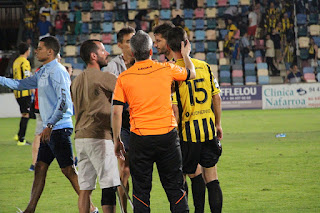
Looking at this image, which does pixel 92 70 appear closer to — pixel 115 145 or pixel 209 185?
pixel 115 145

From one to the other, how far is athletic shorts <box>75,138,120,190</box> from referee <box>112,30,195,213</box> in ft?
1.37

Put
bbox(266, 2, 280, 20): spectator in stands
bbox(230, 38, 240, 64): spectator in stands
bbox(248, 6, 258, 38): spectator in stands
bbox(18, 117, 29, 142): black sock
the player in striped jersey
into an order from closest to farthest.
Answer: the player in striped jersey → bbox(18, 117, 29, 142): black sock → bbox(230, 38, 240, 64): spectator in stands → bbox(248, 6, 258, 38): spectator in stands → bbox(266, 2, 280, 20): spectator in stands

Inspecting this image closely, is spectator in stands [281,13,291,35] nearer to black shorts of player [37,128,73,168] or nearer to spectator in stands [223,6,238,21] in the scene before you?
spectator in stands [223,6,238,21]

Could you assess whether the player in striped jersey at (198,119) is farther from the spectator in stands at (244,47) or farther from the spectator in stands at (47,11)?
the spectator in stands at (47,11)

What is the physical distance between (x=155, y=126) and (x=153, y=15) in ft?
78.7

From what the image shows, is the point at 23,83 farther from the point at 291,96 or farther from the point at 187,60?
the point at 291,96

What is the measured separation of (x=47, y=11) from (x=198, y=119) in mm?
23464

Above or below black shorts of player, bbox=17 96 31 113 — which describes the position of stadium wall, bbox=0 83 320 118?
below

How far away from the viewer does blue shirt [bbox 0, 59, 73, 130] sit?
20.3ft

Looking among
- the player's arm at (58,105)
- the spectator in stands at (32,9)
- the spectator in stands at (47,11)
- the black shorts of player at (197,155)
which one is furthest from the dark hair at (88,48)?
the spectator in stands at (32,9)

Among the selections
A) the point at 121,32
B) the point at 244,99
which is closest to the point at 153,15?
the point at 244,99

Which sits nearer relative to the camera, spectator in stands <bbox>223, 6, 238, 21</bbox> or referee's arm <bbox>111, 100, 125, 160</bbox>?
referee's arm <bbox>111, 100, 125, 160</bbox>

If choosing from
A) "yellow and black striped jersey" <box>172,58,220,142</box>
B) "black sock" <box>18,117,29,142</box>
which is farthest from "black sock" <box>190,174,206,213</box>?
"black sock" <box>18,117,29,142</box>

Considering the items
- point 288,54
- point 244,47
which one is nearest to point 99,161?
point 244,47
